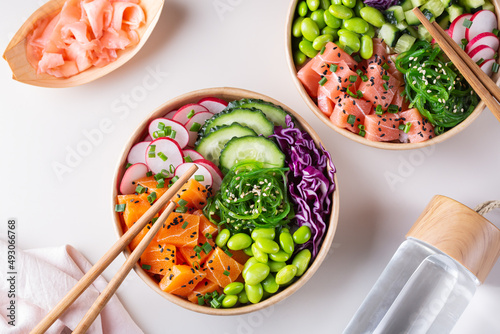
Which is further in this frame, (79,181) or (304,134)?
(79,181)

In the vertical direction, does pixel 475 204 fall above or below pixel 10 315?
below

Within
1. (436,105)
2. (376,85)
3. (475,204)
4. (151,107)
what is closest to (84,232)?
(151,107)

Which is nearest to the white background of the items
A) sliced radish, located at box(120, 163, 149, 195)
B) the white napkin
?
the white napkin

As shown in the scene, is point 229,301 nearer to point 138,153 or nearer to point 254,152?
point 254,152

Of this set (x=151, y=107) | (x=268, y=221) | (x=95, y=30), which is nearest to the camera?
(x=268, y=221)

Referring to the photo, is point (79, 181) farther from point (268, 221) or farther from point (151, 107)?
point (268, 221)

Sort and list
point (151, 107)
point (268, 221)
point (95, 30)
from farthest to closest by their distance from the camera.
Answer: point (151, 107) → point (95, 30) → point (268, 221)
